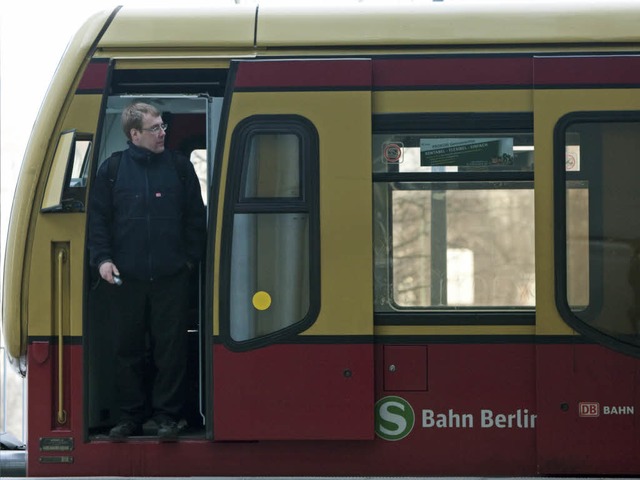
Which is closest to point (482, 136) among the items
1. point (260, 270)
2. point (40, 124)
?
point (260, 270)

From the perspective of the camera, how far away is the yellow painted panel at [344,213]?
6078 millimetres

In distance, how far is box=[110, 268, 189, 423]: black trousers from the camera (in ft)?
20.8

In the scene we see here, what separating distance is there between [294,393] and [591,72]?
90.4 inches

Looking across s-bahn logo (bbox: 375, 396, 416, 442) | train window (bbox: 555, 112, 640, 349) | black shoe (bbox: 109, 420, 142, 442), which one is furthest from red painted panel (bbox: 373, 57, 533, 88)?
black shoe (bbox: 109, 420, 142, 442)

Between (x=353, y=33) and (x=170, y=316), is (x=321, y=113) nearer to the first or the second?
(x=353, y=33)

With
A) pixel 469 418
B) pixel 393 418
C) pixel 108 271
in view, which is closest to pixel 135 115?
pixel 108 271

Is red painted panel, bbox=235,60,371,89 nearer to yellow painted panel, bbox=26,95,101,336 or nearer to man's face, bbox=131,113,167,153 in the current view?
man's face, bbox=131,113,167,153

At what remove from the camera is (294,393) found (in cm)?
611

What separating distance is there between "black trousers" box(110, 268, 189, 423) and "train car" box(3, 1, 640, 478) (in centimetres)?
19

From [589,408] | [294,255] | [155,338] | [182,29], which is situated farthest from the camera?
[155,338]

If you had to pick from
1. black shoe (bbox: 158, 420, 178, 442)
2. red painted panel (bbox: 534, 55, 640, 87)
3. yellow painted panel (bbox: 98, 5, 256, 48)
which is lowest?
black shoe (bbox: 158, 420, 178, 442)

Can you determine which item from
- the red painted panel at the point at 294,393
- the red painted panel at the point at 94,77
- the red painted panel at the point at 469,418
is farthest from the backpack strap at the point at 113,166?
the red painted panel at the point at 294,393

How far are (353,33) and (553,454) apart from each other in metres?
2.46

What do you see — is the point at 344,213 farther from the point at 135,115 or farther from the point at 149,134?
the point at 135,115
